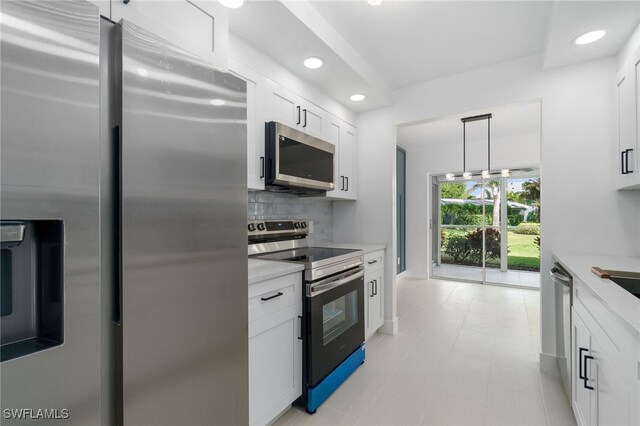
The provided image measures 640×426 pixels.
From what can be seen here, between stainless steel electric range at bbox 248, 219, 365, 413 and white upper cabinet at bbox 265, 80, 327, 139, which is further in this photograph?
white upper cabinet at bbox 265, 80, 327, 139

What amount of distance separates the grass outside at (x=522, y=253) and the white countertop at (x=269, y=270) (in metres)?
4.95

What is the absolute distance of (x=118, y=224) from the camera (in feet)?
2.68

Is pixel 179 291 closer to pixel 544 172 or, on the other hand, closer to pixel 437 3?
pixel 437 3

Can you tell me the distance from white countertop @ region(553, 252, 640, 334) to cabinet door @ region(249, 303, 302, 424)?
143 cm

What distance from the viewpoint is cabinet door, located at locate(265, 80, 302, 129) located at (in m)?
2.13

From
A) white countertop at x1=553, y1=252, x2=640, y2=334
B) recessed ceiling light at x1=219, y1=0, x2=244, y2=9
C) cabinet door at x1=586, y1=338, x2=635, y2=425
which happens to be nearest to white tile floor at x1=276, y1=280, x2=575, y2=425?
cabinet door at x1=586, y1=338, x2=635, y2=425

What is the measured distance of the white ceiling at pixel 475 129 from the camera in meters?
3.93

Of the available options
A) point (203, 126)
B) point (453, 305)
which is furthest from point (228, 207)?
point (453, 305)

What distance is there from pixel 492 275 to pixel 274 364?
5092 mm

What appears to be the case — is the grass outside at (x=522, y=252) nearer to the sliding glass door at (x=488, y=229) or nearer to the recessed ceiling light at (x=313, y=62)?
the sliding glass door at (x=488, y=229)

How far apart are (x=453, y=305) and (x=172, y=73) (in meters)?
4.28

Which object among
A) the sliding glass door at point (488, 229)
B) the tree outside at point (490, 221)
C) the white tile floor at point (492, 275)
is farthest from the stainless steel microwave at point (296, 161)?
the white tile floor at point (492, 275)

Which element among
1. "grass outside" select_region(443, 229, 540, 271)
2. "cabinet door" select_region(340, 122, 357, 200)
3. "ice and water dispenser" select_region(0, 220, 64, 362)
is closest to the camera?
"ice and water dispenser" select_region(0, 220, 64, 362)

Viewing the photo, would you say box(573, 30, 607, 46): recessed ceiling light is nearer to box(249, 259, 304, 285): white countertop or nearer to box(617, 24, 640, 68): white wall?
box(617, 24, 640, 68): white wall
